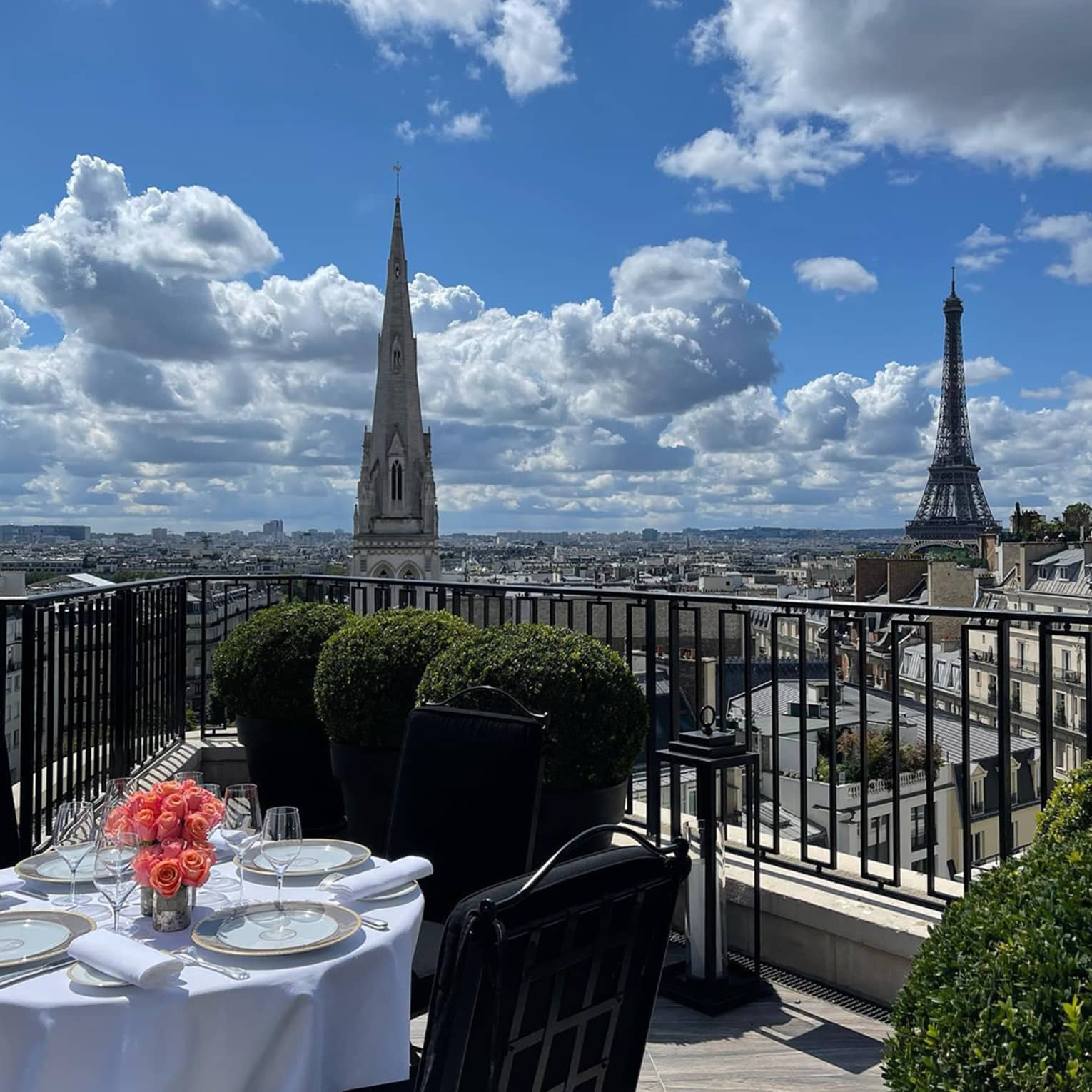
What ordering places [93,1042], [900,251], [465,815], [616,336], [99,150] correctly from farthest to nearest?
[900,251]
[616,336]
[99,150]
[465,815]
[93,1042]

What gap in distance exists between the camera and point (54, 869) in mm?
2693

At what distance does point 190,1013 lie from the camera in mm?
1957

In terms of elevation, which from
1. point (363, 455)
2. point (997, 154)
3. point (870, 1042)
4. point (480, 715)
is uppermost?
point (997, 154)

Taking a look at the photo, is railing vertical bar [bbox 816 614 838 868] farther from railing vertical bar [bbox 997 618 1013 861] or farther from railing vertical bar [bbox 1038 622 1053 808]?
railing vertical bar [bbox 1038 622 1053 808]

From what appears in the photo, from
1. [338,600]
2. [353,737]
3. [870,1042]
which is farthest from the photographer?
[338,600]

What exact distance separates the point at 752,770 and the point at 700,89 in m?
15.9

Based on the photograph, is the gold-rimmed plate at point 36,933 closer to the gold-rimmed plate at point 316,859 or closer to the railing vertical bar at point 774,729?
the gold-rimmed plate at point 316,859

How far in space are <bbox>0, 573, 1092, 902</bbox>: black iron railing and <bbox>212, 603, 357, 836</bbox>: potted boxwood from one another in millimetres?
671

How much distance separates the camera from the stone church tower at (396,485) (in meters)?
64.7

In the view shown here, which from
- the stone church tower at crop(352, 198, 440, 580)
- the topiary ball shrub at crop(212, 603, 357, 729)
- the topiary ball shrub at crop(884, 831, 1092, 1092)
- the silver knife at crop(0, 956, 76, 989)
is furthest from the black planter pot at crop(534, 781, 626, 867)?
the stone church tower at crop(352, 198, 440, 580)

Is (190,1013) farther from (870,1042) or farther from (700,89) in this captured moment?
(700,89)

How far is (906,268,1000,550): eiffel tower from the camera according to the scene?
8444 cm

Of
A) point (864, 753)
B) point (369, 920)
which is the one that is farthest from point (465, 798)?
point (864, 753)

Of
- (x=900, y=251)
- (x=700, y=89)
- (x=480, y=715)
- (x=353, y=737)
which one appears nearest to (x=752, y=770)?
(x=480, y=715)
